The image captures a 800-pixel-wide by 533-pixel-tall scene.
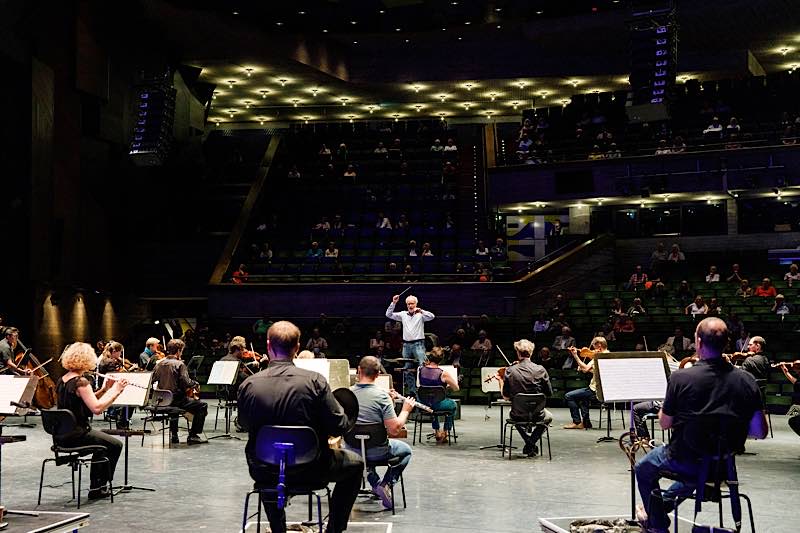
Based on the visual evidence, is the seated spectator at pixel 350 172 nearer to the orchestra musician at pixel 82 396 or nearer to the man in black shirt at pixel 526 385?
the man in black shirt at pixel 526 385

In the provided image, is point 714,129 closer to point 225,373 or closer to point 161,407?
point 225,373

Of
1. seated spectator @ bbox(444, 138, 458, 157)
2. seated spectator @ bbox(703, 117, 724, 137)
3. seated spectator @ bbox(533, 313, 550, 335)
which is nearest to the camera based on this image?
seated spectator @ bbox(533, 313, 550, 335)

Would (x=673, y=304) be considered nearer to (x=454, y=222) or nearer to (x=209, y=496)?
(x=454, y=222)

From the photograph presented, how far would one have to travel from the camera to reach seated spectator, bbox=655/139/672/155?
884 inches

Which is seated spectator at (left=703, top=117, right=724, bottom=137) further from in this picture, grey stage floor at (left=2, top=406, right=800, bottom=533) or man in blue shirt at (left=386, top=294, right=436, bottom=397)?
man in blue shirt at (left=386, top=294, right=436, bottom=397)

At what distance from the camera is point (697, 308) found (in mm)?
17234

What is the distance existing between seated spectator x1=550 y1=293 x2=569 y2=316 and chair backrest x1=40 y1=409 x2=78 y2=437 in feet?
40.9

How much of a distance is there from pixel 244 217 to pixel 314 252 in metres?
3.17

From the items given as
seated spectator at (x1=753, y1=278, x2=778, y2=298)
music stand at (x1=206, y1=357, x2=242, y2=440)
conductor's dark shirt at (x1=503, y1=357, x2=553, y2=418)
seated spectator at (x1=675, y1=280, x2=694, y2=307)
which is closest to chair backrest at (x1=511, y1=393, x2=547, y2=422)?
conductor's dark shirt at (x1=503, y1=357, x2=553, y2=418)

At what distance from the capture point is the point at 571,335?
16.7 m

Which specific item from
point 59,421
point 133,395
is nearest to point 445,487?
point 133,395

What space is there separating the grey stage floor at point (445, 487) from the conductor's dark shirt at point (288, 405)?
156 centimetres

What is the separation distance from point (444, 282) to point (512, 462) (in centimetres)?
1057

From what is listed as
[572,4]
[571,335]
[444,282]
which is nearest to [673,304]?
[571,335]
